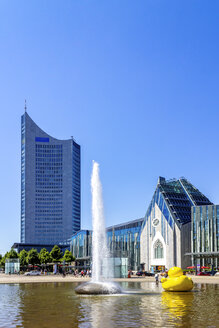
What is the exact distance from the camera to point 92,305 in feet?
84.1

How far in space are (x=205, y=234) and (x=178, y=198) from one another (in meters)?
15.7

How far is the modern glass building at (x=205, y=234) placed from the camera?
92688 millimetres

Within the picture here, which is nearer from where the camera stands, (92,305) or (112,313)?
(112,313)

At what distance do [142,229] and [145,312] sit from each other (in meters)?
90.7

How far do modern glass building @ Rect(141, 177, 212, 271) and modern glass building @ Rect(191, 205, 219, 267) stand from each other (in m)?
2.59

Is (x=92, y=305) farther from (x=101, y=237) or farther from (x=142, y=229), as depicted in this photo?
(x=142, y=229)

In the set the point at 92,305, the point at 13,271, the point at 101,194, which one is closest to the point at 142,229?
the point at 13,271

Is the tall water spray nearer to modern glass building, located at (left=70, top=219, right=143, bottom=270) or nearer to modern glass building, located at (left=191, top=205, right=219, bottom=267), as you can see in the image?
modern glass building, located at (left=191, top=205, right=219, bottom=267)

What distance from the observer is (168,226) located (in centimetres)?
10106

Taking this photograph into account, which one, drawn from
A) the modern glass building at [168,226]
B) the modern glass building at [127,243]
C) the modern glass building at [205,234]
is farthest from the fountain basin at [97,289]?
the modern glass building at [127,243]

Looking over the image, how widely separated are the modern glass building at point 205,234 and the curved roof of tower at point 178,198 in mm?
4184

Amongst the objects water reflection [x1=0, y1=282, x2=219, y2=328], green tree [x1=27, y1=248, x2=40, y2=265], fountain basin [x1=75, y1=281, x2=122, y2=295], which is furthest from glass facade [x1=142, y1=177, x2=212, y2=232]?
water reflection [x1=0, y1=282, x2=219, y2=328]

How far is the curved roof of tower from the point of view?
10276 cm

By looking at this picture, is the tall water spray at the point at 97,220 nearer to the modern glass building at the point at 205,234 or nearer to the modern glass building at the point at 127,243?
the modern glass building at the point at 205,234
